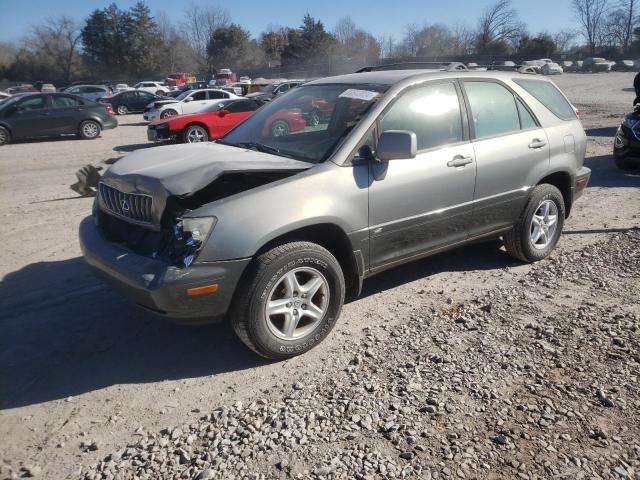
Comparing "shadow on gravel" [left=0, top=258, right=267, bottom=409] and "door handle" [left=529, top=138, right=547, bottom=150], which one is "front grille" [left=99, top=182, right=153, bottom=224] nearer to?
"shadow on gravel" [left=0, top=258, right=267, bottom=409]

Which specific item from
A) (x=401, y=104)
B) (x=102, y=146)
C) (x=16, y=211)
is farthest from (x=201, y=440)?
(x=102, y=146)

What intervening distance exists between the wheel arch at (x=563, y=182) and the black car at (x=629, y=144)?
453cm

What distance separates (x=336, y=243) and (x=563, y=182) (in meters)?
2.91

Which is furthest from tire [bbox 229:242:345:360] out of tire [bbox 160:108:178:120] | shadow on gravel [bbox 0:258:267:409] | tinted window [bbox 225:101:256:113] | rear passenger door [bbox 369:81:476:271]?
tire [bbox 160:108:178:120]

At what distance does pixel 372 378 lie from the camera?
127 inches

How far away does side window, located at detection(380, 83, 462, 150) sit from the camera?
391cm

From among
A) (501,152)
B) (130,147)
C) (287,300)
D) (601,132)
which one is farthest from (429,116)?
(601,132)

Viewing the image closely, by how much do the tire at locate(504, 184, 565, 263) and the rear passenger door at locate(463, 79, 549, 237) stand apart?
0.11 m

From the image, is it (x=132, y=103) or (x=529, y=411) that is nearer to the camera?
(x=529, y=411)

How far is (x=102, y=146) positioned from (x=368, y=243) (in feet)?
44.3

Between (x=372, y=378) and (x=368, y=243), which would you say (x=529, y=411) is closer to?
(x=372, y=378)

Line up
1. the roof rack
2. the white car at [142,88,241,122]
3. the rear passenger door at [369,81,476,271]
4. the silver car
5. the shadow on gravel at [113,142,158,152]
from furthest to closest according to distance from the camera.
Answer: the silver car < the white car at [142,88,241,122] < the shadow on gravel at [113,142,158,152] < the roof rack < the rear passenger door at [369,81,476,271]

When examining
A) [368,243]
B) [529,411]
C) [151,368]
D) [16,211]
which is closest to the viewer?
[529,411]

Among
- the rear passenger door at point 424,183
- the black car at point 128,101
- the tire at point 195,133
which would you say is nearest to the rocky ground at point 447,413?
the rear passenger door at point 424,183
